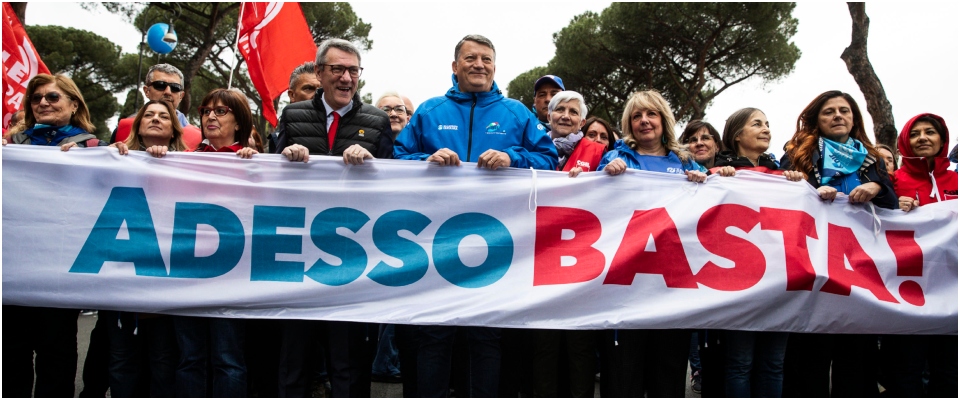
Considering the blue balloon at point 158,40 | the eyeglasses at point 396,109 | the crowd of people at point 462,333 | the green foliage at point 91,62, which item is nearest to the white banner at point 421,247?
the crowd of people at point 462,333

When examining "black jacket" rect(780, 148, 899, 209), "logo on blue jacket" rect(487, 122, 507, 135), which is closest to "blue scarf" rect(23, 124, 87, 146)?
"logo on blue jacket" rect(487, 122, 507, 135)

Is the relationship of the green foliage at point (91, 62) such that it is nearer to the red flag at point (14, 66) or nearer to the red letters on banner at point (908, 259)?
the red flag at point (14, 66)

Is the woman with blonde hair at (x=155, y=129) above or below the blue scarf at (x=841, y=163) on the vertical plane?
above

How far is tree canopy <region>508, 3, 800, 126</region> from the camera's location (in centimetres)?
1930

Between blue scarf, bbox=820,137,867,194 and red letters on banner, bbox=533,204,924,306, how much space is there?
11.8 inches

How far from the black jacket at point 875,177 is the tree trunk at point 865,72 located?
21.9 feet

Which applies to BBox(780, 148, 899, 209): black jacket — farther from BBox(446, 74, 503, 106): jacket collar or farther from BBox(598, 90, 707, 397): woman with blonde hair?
BBox(446, 74, 503, 106): jacket collar

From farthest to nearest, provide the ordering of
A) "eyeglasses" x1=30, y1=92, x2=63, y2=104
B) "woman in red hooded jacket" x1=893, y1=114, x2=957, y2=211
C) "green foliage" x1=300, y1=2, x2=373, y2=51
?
"green foliage" x1=300, y1=2, x2=373, y2=51, "woman in red hooded jacket" x1=893, y1=114, x2=957, y2=211, "eyeglasses" x1=30, y1=92, x2=63, y2=104

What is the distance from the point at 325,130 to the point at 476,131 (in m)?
0.79

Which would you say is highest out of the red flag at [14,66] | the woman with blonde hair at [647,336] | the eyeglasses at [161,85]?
the red flag at [14,66]

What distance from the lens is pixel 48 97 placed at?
336cm

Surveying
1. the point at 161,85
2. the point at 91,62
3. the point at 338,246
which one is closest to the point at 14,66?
the point at 161,85

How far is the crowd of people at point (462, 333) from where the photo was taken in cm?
312

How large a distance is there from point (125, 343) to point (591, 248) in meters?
2.27
